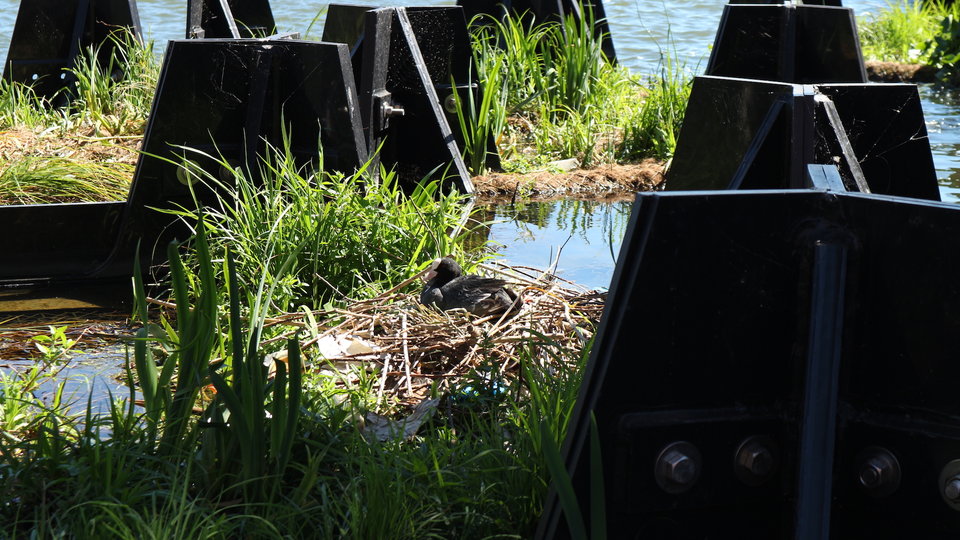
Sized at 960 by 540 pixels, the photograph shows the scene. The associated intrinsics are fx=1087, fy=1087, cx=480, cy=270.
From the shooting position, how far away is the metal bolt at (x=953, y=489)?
201 cm

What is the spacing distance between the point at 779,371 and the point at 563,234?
4.18 meters

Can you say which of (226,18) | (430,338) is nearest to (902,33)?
(226,18)

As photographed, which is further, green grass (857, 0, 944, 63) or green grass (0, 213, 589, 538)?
green grass (857, 0, 944, 63)

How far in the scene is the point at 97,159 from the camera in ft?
24.5

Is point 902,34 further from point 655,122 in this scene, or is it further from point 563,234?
point 563,234

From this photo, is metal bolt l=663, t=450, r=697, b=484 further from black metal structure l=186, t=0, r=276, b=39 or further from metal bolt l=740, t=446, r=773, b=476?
black metal structure l=186, t=0, r=276, b=39

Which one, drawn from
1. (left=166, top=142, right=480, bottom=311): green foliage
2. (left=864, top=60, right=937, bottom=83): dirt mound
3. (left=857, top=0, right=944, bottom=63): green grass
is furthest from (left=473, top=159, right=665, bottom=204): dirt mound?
(left=857, top=0, right=944, bottom=63): green grass

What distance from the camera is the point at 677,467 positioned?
2.09m

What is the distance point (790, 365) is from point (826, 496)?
0.26m

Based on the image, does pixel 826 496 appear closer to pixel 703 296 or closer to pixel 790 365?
pixel 790 365

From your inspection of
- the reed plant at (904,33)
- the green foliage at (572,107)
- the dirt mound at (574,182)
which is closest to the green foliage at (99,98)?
the green foliage at (572,107)

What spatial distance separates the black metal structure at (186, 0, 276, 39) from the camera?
354 inches

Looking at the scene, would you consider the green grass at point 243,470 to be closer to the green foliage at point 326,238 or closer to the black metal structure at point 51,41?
the green foliage at point 326,238

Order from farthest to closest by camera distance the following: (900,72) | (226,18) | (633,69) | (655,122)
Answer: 1. (633,69)
2. (900,72)
3. (226,18)
4. (655,122)
